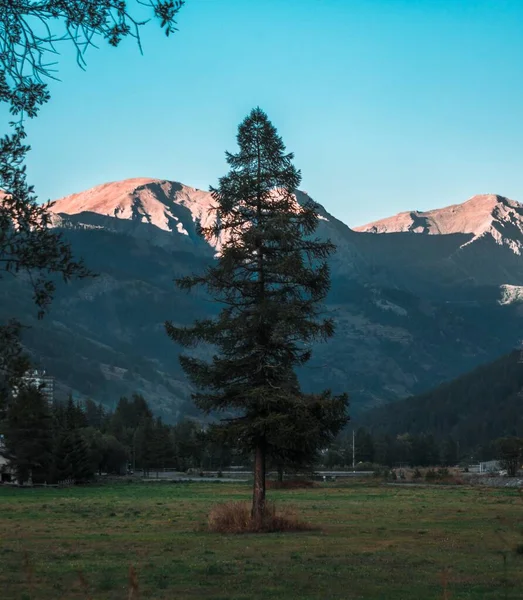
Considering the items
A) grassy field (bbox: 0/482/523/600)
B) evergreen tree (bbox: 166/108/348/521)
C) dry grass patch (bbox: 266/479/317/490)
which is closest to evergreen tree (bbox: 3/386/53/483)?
dry grass patch (bbox: 266/479/317/490)

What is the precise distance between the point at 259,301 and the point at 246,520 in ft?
27.0

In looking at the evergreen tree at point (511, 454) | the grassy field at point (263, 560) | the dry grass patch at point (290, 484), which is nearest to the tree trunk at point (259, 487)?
the grassy field at point (263, 560)

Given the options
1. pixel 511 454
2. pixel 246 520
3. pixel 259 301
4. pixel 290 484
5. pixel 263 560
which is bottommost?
pixel 263 560

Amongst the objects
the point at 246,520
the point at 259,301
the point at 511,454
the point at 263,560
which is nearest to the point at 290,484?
the point at 511,454

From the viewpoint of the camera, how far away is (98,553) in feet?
90.6

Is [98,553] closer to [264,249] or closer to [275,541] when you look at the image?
[275,541]

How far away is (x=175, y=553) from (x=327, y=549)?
474 cm

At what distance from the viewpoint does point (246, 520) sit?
1359 inches

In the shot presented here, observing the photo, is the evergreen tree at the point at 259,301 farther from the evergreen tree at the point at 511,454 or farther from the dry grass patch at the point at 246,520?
the evergreen tree at the point at 511,454

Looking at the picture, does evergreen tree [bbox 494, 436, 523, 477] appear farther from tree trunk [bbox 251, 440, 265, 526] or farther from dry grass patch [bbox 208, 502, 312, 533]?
tree trunk [bbox 251, 440, 265, 526]

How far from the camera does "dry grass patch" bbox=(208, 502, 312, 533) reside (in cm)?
3434

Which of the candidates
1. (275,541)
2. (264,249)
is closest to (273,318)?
(264,249)

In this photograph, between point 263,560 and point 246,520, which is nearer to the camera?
point 263,560

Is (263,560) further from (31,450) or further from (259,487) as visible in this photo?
(31,450)
